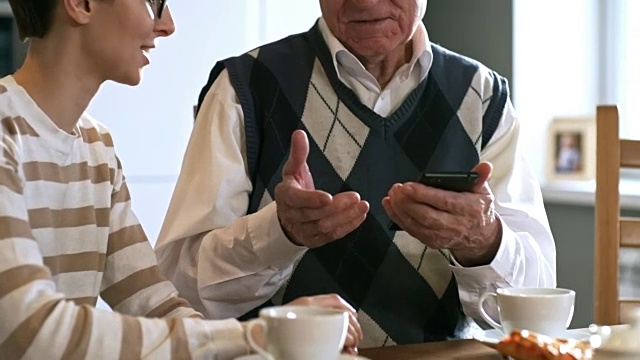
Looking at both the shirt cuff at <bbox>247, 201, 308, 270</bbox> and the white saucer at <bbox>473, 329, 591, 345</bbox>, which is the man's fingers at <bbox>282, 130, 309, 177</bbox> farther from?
the white saucer at <bbox>473, 329, 591, 345</bbox>

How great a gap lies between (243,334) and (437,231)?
0.45 metres

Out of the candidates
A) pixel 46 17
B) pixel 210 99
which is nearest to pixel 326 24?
pixel 210 99

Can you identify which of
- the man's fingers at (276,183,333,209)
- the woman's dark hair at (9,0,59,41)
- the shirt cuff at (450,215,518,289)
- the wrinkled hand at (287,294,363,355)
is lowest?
the shirt cuff at (450,215,518,289)

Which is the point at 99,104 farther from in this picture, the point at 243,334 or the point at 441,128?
the point at 243,334

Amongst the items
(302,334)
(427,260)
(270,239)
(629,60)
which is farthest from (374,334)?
(629,60)

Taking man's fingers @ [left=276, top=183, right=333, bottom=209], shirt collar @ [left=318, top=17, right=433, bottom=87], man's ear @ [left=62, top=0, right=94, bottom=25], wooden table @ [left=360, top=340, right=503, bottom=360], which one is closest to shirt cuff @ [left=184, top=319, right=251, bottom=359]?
wooden table @ [left=360, top=340, right=503, bottom=360]

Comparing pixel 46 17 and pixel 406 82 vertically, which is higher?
pixel 46 17

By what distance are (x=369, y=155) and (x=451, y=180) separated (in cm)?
36

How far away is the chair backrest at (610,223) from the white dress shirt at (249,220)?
0.30ft

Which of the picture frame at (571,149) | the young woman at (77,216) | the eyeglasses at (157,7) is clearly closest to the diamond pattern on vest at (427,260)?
the young woman at (77,216)

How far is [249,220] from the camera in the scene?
1542 millimetres

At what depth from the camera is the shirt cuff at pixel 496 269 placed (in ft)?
5.03

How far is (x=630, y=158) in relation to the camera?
175 cm

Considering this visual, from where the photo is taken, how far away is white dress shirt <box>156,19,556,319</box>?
155cm
